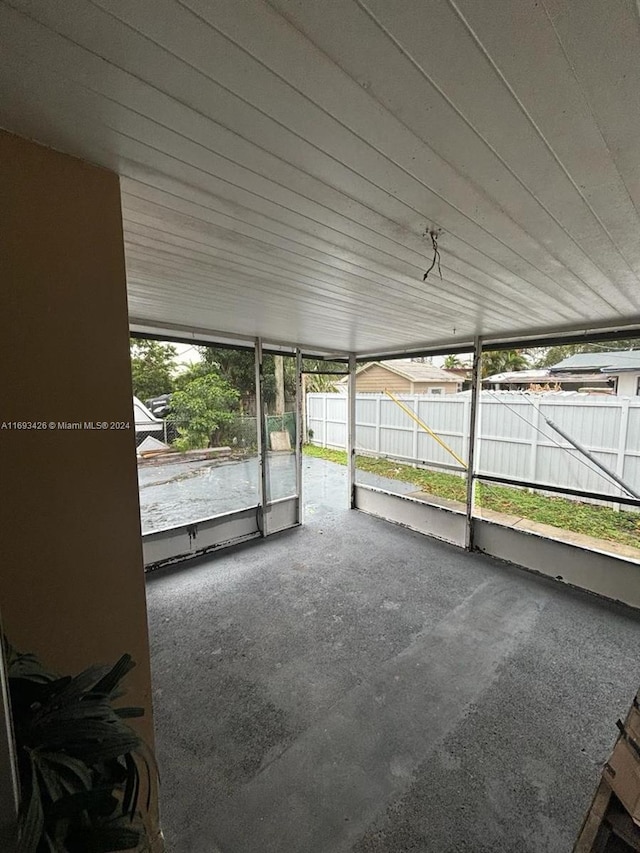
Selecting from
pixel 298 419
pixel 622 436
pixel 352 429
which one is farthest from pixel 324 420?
pixel 622 436

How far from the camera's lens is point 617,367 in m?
4.30

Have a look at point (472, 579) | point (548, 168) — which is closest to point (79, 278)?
point (548, 168)

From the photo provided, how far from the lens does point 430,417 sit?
4.61 m

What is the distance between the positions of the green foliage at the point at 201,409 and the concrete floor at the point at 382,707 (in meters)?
1.37

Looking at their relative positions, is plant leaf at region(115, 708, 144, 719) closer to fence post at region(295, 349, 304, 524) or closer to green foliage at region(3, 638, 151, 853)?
green foliage at region(3, 638, 151, 853)

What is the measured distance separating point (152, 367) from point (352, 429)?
9.70 feet

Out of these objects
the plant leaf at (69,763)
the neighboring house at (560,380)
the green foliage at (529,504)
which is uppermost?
the neighboring house at (560,380)

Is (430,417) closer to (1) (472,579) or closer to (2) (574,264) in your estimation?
(1) (472,579)

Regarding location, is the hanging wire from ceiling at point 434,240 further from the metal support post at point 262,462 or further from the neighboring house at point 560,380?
the neighboring house at point 560,380

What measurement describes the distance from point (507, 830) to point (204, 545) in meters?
3.15

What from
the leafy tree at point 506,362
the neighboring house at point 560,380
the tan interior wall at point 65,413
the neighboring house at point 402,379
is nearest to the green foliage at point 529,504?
the neighboring house at point 402,379

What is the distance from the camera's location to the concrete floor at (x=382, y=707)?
142cm

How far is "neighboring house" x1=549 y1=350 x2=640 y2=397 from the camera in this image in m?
4.33

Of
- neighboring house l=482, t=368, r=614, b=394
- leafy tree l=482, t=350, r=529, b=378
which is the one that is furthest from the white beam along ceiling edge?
leafy tree l=482, t=350, r=529, b=378
